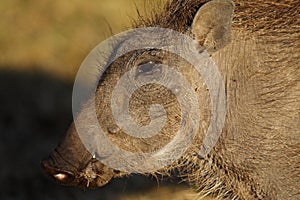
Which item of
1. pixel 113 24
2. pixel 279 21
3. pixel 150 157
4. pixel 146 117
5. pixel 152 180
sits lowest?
pixel 152 180

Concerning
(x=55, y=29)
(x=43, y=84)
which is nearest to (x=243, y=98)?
(x=43, y=84)

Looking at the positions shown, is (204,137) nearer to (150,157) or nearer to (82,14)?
(150,157)

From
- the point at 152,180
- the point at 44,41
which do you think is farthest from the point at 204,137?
the point at 44,41

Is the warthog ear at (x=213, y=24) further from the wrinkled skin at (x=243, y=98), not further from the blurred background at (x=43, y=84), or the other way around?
the blurred background at (x=43, y=84)

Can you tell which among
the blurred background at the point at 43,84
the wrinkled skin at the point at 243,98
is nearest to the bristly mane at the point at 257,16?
the wrinkled skin at the point at 243,98

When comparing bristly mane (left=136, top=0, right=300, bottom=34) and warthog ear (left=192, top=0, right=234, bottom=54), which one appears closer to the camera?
warthog ear (left=192, top=0, right=234, bottom=54)

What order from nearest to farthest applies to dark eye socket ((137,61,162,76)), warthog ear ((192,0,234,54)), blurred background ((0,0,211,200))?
warthog ear ((192,0,234,54))
dark eye socket ((137,61,162,76))
blurred background ((0,0,211,200))

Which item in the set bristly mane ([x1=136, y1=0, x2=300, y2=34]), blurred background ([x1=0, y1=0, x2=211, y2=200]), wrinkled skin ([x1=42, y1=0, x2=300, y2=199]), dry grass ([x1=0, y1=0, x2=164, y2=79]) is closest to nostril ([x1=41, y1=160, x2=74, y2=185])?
wrinkled skin ([x1=42, y1=0, x2=300, y2=199])

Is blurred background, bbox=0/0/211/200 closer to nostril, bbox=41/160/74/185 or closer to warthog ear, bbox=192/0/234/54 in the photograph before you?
warthog ear, bbox=192/0/234/54
